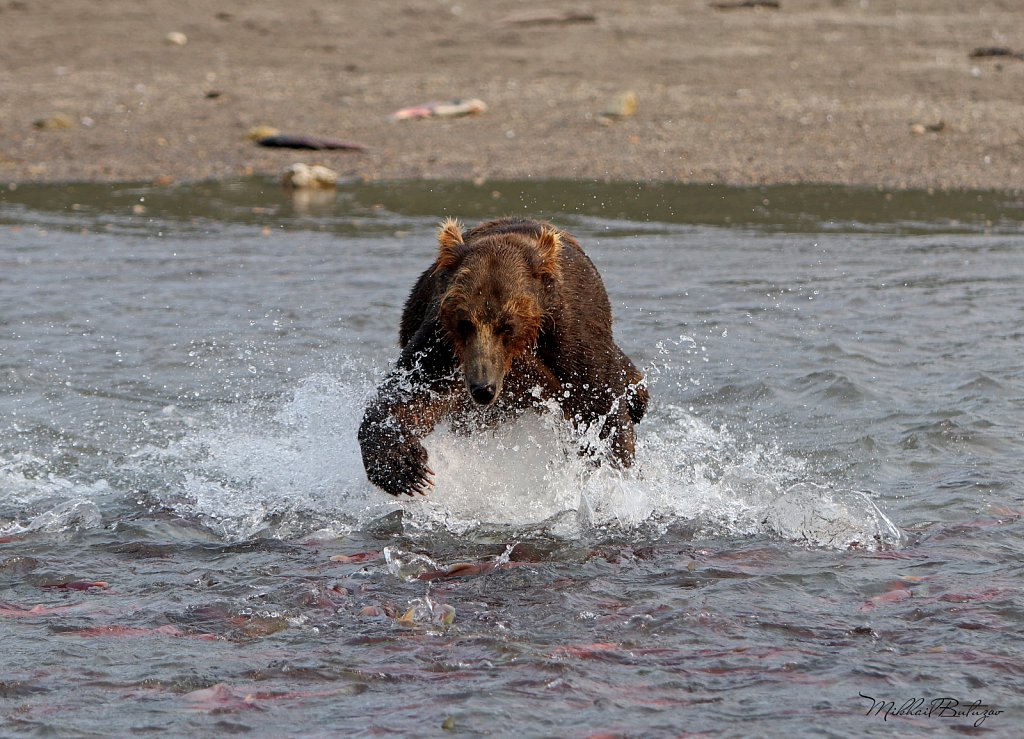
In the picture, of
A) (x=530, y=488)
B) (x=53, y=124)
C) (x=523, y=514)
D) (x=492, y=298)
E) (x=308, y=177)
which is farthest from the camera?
(x=53, y=124)

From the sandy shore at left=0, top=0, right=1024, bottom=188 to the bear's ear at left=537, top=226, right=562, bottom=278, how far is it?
8.84m

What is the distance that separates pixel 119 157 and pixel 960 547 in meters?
12.4

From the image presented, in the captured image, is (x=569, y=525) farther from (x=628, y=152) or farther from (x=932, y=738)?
(x=628, y=152)

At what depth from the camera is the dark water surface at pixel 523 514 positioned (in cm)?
473

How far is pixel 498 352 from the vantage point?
5867 mm

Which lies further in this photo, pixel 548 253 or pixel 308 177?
pixel 308 177

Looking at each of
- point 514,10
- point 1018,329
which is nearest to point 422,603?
point 1018,329

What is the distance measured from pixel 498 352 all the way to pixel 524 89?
1318 centimetres

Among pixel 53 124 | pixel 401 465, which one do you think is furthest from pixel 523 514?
pixel 53 124

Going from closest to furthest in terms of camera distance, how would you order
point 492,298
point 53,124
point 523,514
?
point 492,298 < point 523,514 < point 53,124

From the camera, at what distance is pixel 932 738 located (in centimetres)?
443

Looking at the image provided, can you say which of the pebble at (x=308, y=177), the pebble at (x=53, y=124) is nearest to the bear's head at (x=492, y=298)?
the pebble at (x=308, y=177)
